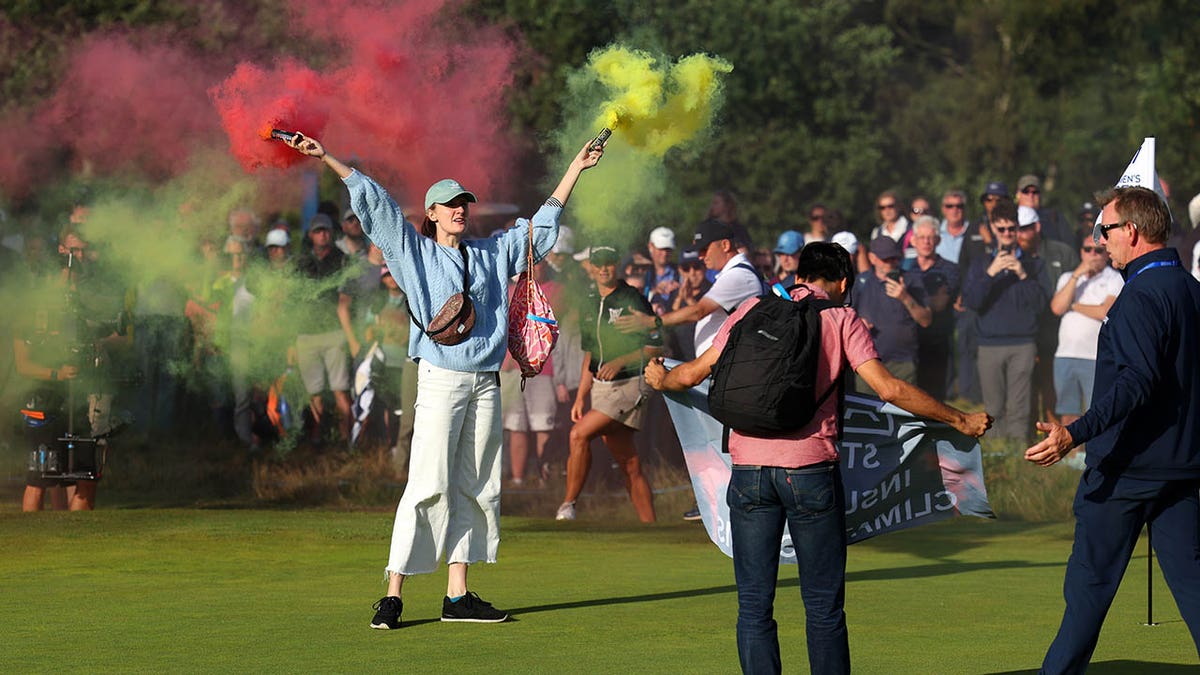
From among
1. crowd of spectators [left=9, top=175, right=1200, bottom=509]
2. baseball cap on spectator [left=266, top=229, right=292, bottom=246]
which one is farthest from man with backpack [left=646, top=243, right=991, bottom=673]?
baseball cap on spectator [left=266, top=229, right=292, bottom=246]

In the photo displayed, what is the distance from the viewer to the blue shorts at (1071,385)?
1717 centimetres

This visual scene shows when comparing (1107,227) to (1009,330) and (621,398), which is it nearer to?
(621,398)

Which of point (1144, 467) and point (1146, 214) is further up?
point (1146, 214)

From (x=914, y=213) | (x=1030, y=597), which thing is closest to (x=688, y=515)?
(x=1030, y=597)

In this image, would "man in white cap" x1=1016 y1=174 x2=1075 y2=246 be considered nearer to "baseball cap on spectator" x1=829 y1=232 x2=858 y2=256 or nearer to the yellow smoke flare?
"baseball cap on spectator" x1=829 y1=232 x2=858 y2=256

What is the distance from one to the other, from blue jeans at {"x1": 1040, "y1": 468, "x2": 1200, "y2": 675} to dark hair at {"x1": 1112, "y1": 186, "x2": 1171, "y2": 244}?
0.97 m

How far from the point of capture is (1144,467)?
7.09 m

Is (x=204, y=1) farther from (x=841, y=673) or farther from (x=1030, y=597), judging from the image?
(x=841, y=673)

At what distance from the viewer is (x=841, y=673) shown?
23.1ft

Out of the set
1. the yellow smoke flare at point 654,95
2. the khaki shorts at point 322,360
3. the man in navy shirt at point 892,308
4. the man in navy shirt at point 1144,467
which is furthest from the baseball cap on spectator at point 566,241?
the man in navy shirt at point 1144,467

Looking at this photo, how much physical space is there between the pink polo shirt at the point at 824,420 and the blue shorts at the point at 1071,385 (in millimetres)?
10516

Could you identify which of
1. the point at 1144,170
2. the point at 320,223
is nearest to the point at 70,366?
the point at 320,223

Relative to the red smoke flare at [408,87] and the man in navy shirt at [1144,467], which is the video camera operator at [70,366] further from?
the man in navy shirt at [1144,467]

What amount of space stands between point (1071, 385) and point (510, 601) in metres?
8.47
